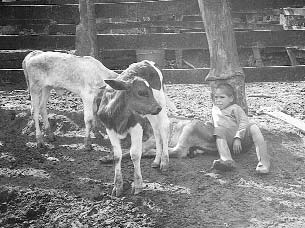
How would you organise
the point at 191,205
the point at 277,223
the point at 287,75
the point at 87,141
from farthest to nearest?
the point at 287,75 < the point at 87,141 < the point at 191,205 < the point at 277,223

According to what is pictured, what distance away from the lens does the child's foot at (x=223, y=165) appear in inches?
217

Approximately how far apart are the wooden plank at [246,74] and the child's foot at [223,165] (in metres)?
3.54

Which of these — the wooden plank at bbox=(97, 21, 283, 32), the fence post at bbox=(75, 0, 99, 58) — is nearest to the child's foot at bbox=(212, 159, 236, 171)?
the fence post at bbox=(75, 0, 99, 58)

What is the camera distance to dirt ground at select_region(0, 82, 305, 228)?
182 inches

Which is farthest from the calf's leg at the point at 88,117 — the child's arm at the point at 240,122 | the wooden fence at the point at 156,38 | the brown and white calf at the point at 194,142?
the wooden fence at the point at 156,38

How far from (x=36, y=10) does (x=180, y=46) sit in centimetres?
294

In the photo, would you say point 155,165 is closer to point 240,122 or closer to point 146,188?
point 146,188

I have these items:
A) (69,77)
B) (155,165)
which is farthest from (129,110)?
(69,77)

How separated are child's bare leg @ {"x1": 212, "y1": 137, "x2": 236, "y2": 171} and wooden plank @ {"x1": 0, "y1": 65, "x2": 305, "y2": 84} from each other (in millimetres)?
3226

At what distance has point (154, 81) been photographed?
5.64 meters

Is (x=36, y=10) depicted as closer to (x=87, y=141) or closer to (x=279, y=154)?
(x=87, y=141)

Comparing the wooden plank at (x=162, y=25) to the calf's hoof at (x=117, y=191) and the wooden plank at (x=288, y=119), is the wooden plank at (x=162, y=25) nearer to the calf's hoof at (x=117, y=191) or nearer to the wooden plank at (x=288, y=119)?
the wooden plank at (x=288, y=119)

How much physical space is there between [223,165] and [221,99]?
0.93 metres

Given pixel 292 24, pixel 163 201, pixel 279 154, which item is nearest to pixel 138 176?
pixel 163 201
